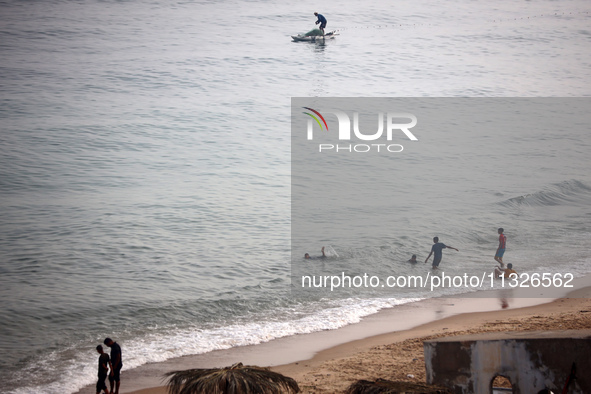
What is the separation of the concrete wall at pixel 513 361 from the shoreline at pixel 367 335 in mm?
3239

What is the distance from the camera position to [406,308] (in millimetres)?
15352

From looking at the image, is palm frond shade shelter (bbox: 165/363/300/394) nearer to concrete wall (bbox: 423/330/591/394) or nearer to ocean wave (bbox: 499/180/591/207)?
concrete wall (bbox: 423/330/591/394)

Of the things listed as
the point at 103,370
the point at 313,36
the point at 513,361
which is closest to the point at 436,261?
the point at 103,370

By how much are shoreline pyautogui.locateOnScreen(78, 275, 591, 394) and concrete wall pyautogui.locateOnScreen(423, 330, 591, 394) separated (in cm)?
324

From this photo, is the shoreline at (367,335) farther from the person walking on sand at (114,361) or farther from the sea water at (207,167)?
the person walking on sand at (114,361)

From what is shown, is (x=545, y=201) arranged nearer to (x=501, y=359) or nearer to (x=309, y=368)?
(x=309, y=368)

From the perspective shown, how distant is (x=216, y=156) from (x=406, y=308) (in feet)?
81.1

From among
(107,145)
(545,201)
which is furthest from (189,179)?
(545,201)

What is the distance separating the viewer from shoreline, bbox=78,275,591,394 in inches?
455

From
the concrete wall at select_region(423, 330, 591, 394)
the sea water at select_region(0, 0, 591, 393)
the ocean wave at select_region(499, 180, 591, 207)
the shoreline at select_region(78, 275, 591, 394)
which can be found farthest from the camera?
the ocean wave at select_region(499, 180, 591, 207)

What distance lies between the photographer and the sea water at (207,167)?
51.6 feet

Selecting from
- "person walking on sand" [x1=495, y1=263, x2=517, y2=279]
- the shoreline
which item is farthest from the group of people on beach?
"person walking on sand" [x1=495, y1=263, x2=517, y2=279]

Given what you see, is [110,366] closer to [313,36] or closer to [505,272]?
[505,272]

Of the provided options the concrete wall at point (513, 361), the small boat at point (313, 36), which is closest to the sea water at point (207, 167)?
the small boat at point (313, 36)
